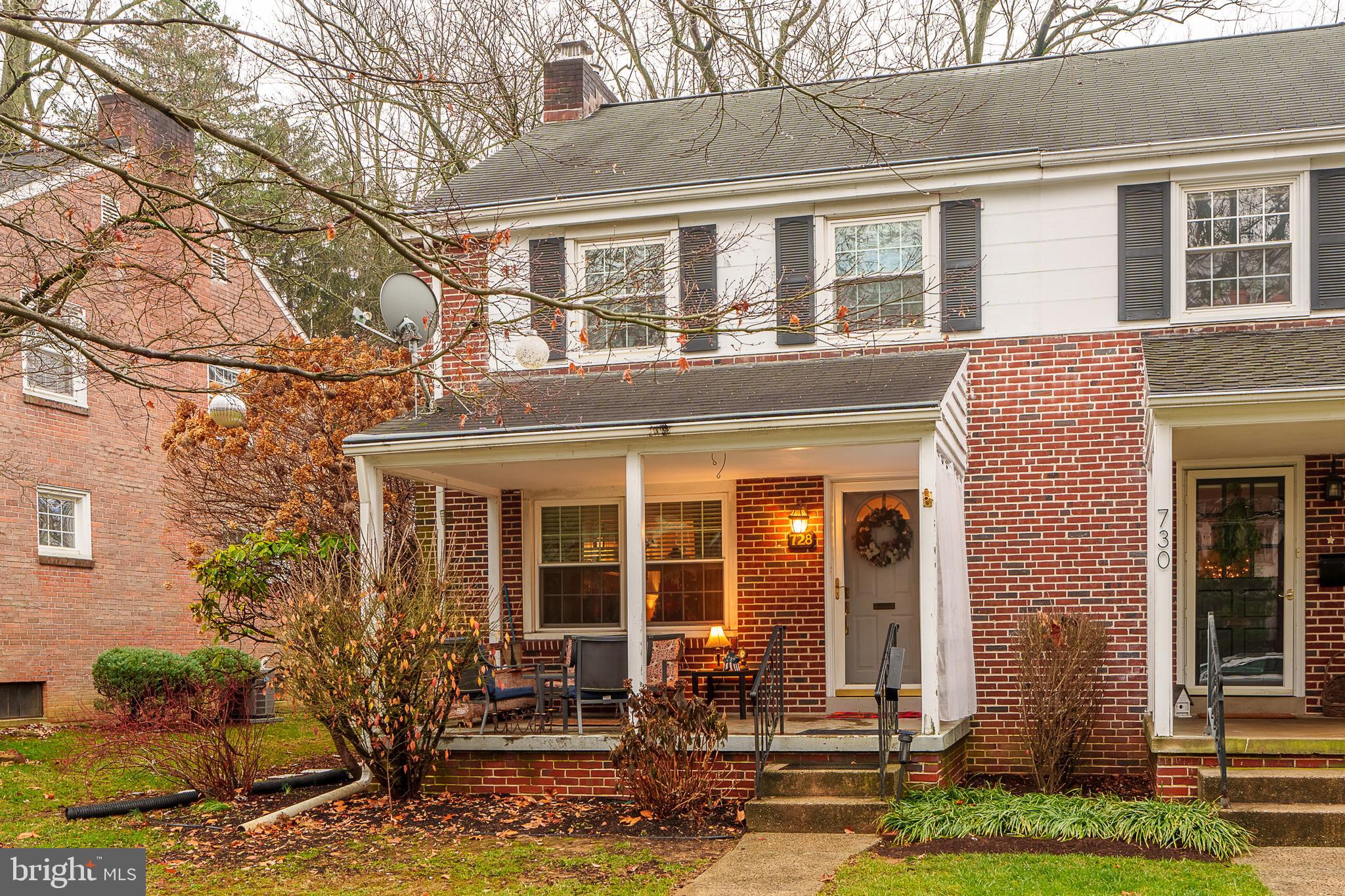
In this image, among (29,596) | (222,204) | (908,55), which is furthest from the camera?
(908,55)

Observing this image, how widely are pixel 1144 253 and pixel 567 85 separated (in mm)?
7601

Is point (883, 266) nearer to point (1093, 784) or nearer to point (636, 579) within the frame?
point (636, 579)

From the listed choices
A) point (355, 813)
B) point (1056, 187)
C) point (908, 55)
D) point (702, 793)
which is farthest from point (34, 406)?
point (908, 55)

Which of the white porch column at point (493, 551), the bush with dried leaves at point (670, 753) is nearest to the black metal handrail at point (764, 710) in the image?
the bush with dried leaves at point (670, 753)

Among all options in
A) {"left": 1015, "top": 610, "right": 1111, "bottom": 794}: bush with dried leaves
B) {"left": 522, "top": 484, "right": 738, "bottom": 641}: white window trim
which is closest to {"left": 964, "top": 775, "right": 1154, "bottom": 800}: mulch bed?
{"left": 1015, "top": 610, "right": 1111, "bottom": 794}: bush with dried leaves

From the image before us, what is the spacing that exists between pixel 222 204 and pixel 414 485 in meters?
3.76

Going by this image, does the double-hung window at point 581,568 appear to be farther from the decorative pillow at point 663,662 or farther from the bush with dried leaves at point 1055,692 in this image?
the bush with dried leaves at point 1055,692

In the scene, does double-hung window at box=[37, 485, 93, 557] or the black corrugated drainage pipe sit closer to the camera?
the black corrugated drainage pipe

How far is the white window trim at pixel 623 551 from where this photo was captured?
40.1 ft

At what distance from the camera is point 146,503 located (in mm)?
18234

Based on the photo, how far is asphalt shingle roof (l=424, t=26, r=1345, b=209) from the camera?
453 inches

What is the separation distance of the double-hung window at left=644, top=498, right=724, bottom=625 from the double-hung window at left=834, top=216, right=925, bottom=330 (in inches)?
94.6

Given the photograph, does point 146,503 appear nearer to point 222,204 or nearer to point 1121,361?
point 222,204

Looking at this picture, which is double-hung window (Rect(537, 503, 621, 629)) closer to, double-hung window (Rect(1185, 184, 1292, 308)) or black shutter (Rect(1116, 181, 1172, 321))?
black shutter (Rect(1116, 181, 1172, 321))
